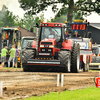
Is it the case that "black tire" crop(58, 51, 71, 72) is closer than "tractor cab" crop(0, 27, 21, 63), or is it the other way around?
"black tire" crop(58, 51, 71, 72)

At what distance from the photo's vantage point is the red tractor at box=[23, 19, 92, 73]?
1833cm

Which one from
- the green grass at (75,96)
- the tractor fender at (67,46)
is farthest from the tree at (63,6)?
the green grass at (75,96)

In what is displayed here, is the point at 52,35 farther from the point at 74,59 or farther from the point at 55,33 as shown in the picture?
the point at 74,59

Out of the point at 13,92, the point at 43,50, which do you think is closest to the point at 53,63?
the point at 43,50

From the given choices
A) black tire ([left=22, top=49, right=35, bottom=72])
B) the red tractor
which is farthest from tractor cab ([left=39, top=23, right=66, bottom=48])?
black tire ([left=22, top=49, right=35, bottom=72])

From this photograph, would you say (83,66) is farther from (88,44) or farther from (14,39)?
(14,39)

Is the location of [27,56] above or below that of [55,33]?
below

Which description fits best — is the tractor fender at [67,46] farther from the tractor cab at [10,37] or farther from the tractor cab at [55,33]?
the tractor cab at [10,37]

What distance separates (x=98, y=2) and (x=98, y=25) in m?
21.4

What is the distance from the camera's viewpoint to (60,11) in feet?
151

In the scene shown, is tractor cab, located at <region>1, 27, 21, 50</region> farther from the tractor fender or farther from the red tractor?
the tractor fender

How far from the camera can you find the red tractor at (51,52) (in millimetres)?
18328

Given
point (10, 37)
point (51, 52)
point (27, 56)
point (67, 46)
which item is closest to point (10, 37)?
point (10, 37)

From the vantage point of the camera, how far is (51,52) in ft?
63.1
